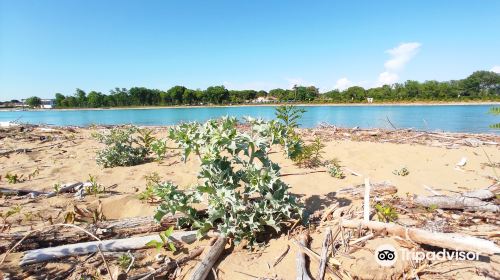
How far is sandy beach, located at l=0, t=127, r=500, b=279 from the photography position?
2.83 meters

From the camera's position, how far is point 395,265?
2354 millimetres

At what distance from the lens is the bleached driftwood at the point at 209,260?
8.38 ft

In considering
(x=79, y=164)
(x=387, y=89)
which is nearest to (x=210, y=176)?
(x=79, y=164)

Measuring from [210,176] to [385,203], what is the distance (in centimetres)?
238

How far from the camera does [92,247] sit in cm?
291

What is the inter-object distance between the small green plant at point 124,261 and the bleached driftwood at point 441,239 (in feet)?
8.03

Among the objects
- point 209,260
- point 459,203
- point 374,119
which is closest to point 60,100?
point 374,119

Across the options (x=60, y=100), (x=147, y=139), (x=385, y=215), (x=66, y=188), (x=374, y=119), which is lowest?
(x=374, y=119)

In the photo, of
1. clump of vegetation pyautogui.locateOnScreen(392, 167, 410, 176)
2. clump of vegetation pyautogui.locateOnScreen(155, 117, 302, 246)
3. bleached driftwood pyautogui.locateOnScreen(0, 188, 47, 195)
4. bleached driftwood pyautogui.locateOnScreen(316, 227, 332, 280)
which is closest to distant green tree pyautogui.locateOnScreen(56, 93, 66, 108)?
bleached driftwood pyautogui.locateOnScreen(0, 188, 47, 195)

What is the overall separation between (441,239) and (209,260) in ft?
7.12

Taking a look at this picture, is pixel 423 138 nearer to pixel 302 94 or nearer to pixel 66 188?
pixel 66 188

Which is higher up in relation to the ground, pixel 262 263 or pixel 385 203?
pixel 385 203

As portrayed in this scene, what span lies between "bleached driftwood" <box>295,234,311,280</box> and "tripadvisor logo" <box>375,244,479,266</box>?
0.66 metres

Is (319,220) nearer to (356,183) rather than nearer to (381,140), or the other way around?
(356,183)
